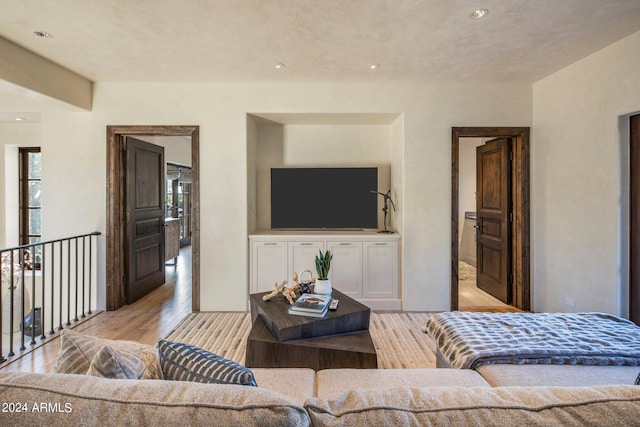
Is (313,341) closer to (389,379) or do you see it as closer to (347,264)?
(389,379)

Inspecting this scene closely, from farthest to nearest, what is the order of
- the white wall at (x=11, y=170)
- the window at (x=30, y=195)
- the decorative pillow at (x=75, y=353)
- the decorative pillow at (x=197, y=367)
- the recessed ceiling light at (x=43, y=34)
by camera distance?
the window at (x=30, y=195)
the white wall at (x=11, y=170)
the recessed ceiling light at (x=43, y=34)
the decorative pillow at (x=75, y=353)
the decorative pillow at (x=197, y=367)

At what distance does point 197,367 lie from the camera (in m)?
0.98

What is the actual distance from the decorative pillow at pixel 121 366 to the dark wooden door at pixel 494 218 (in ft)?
13.3

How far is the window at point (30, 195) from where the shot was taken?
201 inches

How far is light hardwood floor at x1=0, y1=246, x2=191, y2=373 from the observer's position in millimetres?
2596

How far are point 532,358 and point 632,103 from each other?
2.50 meters

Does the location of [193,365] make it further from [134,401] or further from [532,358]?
[532,358]

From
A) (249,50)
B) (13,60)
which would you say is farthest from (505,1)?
(13,60)

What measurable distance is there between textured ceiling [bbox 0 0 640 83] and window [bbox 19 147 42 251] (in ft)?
8.82

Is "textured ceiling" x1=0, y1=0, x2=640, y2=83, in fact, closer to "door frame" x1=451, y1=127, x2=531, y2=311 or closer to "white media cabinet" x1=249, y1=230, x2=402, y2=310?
"door frame" x1=451, y1=127, x2=531, y2=311

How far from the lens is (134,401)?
0.72m

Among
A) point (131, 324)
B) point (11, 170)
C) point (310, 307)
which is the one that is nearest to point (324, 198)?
point (310, 307)

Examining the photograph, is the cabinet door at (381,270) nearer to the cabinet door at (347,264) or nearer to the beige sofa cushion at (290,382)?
the cabinet door at (347,264)

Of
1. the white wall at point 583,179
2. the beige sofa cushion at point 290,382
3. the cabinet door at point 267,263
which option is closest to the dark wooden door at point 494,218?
the white wall at point 583,179
